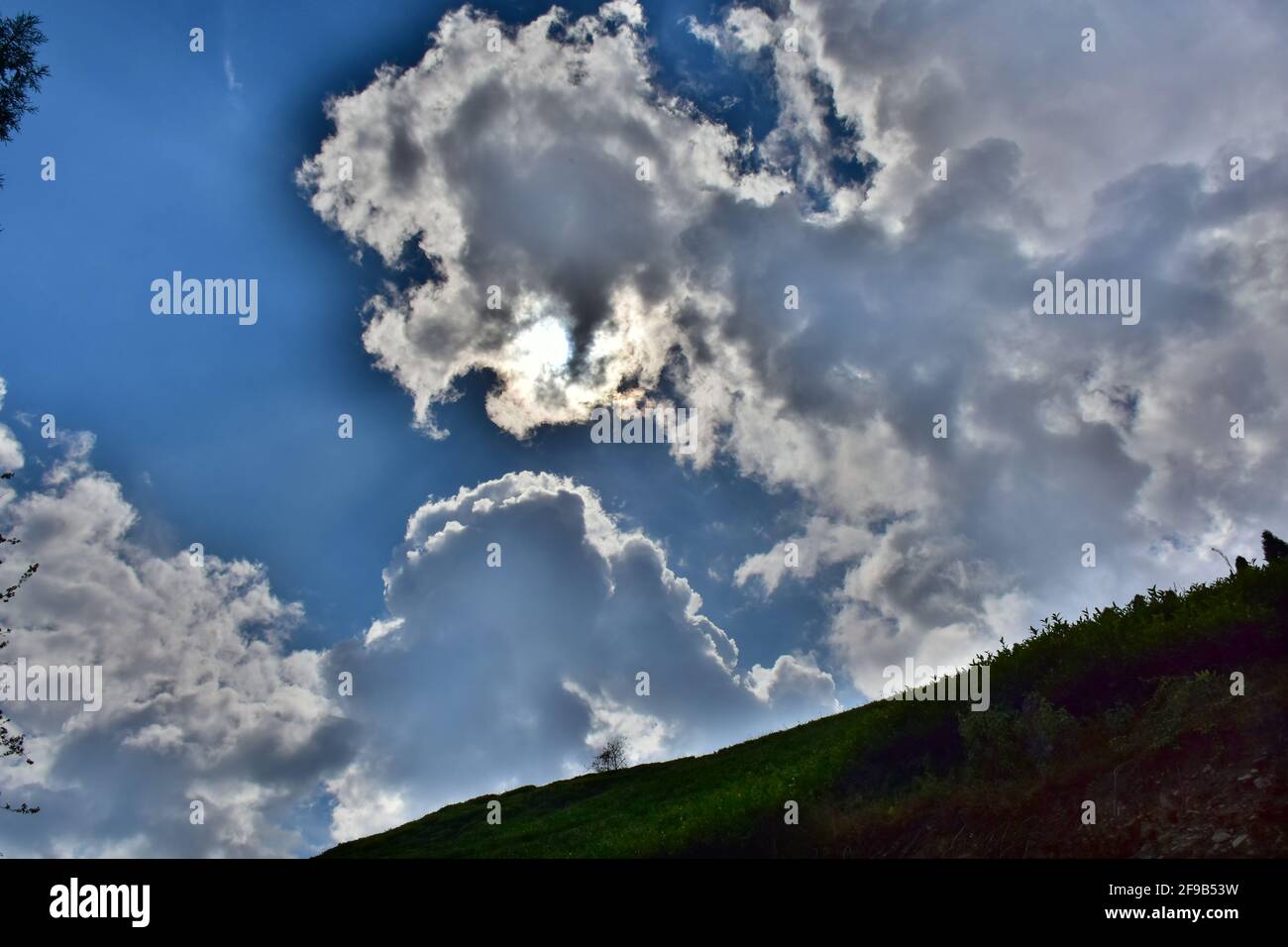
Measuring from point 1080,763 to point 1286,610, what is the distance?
6099 millimetres

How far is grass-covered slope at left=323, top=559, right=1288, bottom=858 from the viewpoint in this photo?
39.1 ft

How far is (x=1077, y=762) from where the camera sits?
13.9 meters

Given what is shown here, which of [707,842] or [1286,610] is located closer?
[1286,610]

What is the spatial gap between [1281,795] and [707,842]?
11095mm

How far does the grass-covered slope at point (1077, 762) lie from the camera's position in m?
11.9

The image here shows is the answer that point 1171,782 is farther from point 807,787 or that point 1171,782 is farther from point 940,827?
point 807,787

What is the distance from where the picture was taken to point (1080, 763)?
1379 cm
